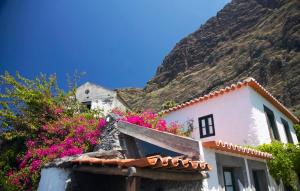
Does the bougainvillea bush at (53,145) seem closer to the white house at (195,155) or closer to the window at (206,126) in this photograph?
the white house at (195,155)

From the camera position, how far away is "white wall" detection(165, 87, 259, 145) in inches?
474

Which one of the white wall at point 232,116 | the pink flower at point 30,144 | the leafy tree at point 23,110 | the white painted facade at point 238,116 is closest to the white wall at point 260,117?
the white painted facade at point 238,116

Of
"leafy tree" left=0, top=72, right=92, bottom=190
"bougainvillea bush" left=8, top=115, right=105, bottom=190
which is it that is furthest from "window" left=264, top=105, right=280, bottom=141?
"leafy tree" left=0, top=72, right=92, bottom=190

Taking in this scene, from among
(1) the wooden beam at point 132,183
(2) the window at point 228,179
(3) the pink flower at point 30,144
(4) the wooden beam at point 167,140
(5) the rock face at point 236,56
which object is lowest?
(1) the wooden beam at point 132,183

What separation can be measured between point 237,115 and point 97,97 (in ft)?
61.5

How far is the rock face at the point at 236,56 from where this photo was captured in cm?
3723

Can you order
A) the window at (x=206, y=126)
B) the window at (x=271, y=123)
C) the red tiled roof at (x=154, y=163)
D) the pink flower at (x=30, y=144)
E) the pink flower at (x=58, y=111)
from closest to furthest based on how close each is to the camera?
1. the red tiled roof at (x=154, y=163)
2. the pink flower at (x=30, y=144)
3. the pink flower at (x=58, y=111)
4. the window at (x=206, y=126)
5. the window at (x=271, y=123)

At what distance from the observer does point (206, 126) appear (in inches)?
532

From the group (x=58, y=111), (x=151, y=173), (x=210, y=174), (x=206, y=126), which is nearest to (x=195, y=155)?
(x=210, y=174)

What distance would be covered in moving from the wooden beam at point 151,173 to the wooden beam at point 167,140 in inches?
23.7

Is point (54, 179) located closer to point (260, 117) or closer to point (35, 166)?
point (35, 166)

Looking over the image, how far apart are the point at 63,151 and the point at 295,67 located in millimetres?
34170

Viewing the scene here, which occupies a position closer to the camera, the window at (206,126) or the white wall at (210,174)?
the white wall at (210,174)

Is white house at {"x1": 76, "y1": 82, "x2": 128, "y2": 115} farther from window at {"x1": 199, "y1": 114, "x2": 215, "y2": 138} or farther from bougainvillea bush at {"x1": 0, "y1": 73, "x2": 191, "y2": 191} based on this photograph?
bougainvillea bush at {"x1": 0, "y1": 73, "x2": 191, "y2": 191}
